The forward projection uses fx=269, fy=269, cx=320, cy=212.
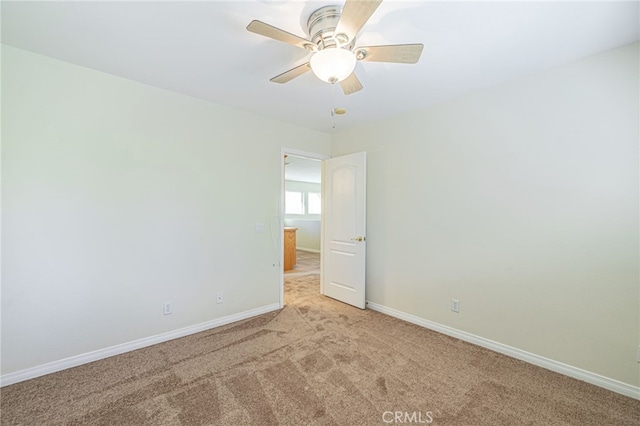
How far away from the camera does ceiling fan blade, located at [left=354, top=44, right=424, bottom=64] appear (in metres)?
1.54

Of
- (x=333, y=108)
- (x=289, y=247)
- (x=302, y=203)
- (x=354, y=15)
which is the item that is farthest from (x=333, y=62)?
(x=302, y=203)

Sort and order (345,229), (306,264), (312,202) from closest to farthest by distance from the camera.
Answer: (345,229)
(306,264)
(312,202)

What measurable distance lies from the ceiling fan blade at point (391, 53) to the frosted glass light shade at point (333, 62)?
0.59 ft

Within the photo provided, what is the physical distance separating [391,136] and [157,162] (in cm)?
257

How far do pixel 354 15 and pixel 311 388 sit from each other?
231 centimetres

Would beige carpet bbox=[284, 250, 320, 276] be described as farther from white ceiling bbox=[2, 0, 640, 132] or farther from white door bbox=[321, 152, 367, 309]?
white ceiling bbox=[2, 0, 640, 132]

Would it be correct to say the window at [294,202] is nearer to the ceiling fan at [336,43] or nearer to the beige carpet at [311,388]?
the beige carpet at [311,388]

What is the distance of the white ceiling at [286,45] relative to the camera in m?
1.56

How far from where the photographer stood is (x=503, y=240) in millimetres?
2416

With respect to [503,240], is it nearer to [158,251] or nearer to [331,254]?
[331,254]

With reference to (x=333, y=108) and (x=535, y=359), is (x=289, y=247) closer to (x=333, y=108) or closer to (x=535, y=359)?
(x=333, y=108)

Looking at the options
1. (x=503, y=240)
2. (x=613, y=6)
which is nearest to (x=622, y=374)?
(x=503, y=240)

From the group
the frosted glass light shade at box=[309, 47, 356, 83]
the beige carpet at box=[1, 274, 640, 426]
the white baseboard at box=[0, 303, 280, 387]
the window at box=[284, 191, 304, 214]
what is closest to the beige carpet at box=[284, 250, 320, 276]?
the window at box=[284, 191, 304, 214]

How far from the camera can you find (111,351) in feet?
7.65
